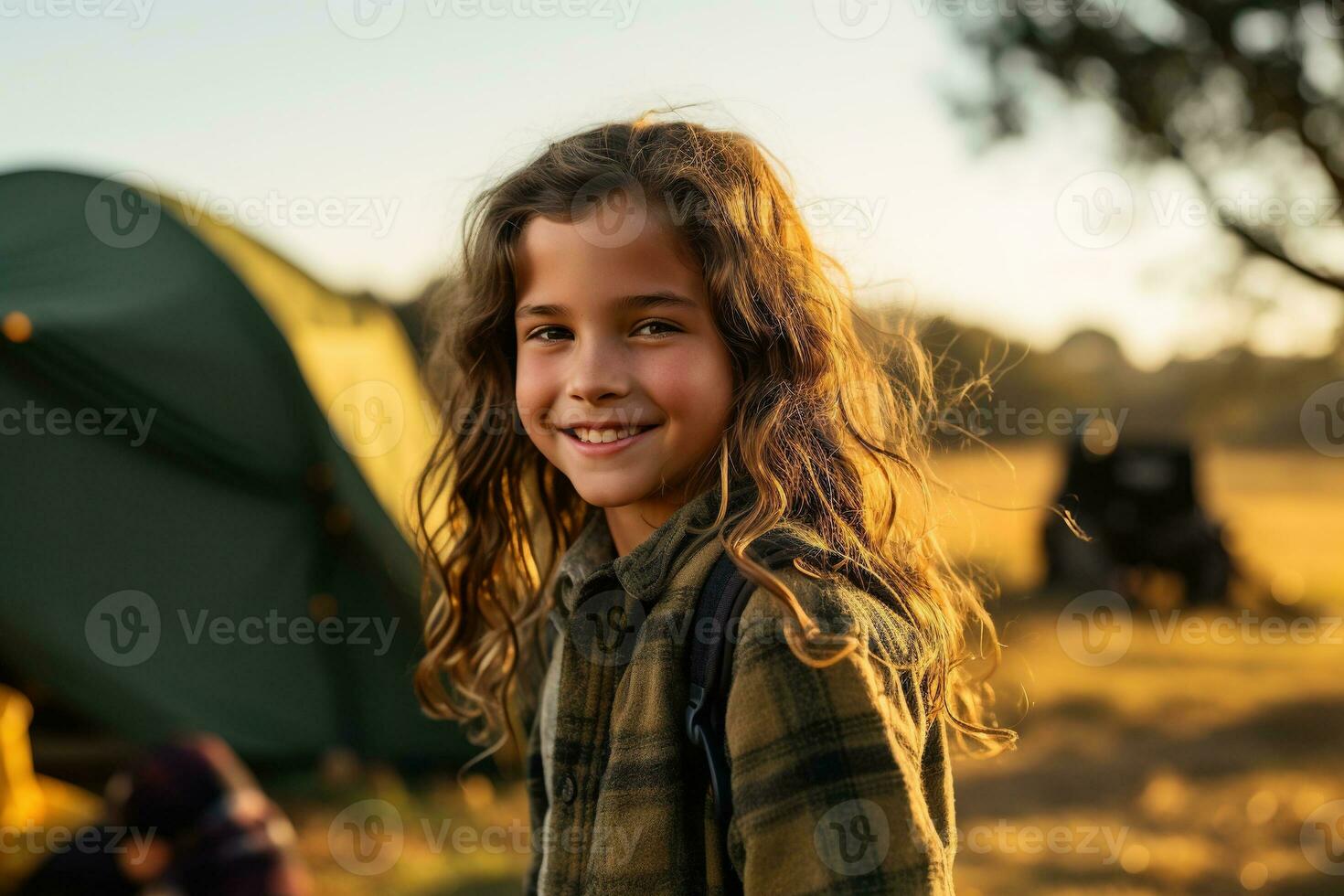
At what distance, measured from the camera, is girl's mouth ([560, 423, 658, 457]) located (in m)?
1.46

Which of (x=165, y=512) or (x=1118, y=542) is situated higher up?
(x=1118, y=542)

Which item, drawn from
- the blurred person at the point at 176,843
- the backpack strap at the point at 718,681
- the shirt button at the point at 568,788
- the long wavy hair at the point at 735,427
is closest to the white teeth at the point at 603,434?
the long wavy hair at the point at 735,427

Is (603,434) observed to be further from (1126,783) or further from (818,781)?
(1126,783)

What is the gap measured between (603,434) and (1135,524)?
6.83 metres

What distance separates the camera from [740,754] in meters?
1.14

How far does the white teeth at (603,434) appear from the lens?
1462mm

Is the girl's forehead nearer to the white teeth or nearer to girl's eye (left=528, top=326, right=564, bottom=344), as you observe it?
girl's eye (left=528, top=326, right=564, bottom=344)

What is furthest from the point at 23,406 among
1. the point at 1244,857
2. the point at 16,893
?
the point at 1244,857

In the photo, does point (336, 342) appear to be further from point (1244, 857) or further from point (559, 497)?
point (1244, 857)

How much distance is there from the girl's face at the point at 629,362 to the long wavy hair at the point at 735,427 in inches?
1.3

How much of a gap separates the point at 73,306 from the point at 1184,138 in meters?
4.78

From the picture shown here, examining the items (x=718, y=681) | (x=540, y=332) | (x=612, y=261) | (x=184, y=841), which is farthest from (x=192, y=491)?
(x=718, y=681)

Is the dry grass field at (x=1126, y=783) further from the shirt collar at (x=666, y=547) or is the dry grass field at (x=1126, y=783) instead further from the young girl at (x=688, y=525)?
the shirt collar at (x=666, y=547)

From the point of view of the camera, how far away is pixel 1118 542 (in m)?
7.57
